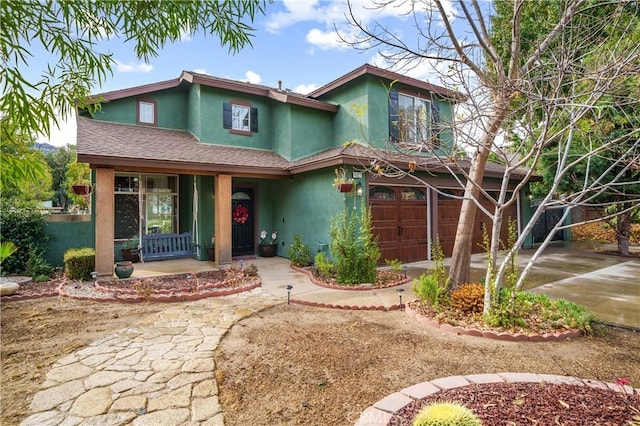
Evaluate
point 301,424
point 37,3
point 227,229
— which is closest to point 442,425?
point 301,424

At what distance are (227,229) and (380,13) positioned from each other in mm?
6079

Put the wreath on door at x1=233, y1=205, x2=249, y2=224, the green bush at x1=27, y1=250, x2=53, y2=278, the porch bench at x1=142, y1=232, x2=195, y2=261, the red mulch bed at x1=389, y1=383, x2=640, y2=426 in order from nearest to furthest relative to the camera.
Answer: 1. the red mulch bed at x1=389, y1=383, x2=640, y2=426
2. the green bush at x1=27, y1=250, x2=53, y2=278
3. the porch bench at x1=142, y1=232, x2=195, y2=261
4. the wreath on door at x1=233, y1=205, x2=249, y2=224

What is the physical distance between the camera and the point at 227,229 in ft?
28.3

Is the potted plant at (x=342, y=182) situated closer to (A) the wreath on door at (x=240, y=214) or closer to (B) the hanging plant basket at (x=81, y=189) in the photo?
(A) the wreath on door at (x=240, y=214)

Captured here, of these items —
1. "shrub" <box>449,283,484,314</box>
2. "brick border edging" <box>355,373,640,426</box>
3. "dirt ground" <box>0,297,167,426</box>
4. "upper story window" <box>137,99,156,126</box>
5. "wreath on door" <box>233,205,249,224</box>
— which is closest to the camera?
"brick border edging" <box>355,373,640,426</box>

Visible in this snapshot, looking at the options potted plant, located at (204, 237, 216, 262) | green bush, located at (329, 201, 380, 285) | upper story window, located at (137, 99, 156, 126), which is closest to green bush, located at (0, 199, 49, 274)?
potted plant, located at (204, 237, 216, 262)

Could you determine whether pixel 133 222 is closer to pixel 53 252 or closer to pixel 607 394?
pixel 53 252

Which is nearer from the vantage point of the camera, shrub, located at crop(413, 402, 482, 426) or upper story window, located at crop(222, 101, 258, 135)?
shrub, located at crop(413, 402, 482, 426)

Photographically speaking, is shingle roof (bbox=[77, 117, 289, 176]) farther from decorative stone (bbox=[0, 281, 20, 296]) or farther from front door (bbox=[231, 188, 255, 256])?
decorative stone (bbox=[0, 281, 20, 296])

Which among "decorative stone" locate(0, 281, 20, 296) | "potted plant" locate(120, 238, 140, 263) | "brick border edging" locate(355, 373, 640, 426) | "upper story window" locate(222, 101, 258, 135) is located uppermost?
"upper story window" locate(222, 101, 258, 135)

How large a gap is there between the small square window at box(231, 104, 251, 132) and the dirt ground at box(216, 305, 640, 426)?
26.8 ft

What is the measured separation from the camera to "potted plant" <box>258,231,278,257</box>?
1097cm

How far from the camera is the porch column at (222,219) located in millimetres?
8539

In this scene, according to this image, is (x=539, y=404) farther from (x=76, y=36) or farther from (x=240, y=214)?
(x=240, y=214)
